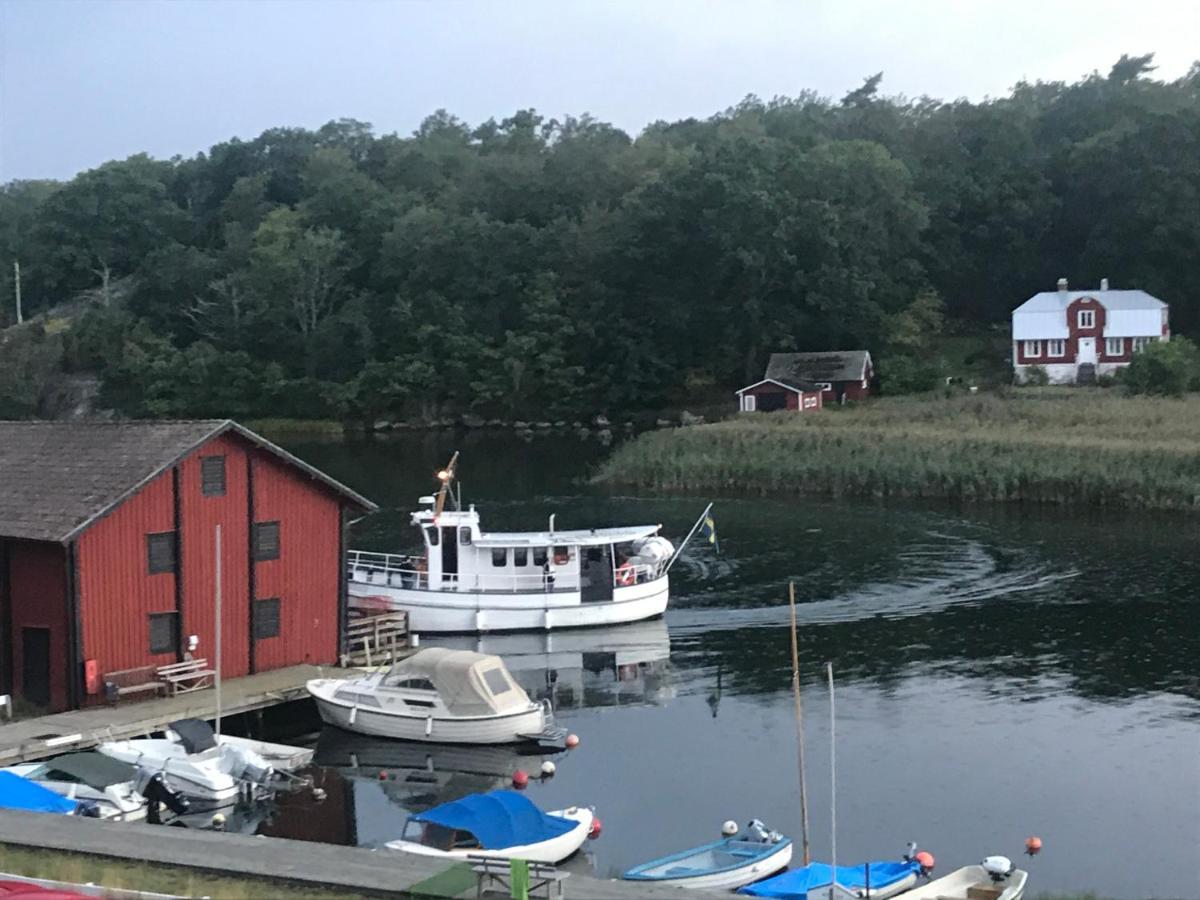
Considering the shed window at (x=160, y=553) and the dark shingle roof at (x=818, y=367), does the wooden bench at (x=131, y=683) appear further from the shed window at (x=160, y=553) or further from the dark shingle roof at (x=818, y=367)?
the dark shingle roof at (x=818, y=367)

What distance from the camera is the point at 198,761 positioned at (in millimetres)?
26609

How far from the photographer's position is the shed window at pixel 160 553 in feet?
101

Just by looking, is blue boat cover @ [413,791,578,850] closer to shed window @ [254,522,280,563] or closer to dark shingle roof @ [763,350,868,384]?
shed window @ [254,522,280,563]

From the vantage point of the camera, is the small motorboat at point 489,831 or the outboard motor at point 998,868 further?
the small motorboat at point 489,831

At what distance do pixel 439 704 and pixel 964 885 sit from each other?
41.6ft

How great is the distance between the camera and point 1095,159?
108 metres

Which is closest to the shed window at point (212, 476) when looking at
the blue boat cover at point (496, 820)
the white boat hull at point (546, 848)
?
the white boat hull at point (546, 848)

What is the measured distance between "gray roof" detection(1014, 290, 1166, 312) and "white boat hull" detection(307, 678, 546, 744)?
7341 centimetres

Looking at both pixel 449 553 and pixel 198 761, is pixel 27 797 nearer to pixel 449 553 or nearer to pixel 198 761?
pixel 198 761

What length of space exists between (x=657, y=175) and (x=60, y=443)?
93.2m

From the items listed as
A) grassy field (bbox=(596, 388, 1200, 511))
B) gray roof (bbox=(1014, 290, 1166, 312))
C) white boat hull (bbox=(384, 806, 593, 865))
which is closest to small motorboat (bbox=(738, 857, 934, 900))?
white boat hull (bbox=(384, 806, 593, 865))

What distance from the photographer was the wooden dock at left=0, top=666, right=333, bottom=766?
26.9m

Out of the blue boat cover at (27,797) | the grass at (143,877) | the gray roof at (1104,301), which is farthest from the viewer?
the gray roof at (1104,301)

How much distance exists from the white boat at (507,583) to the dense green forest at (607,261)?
54.8 m
